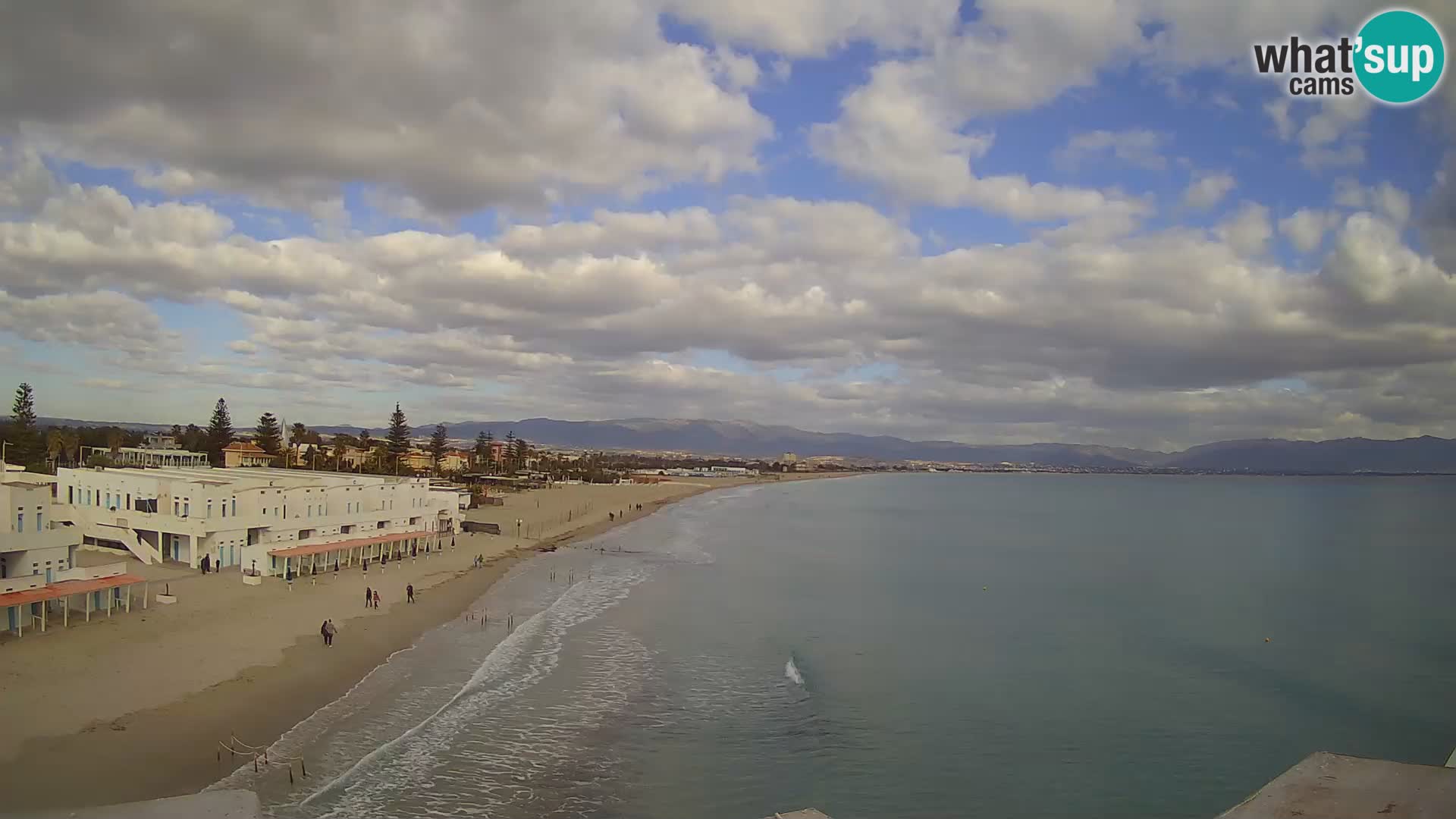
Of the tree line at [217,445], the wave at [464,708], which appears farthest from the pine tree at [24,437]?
the wave at [464,708]

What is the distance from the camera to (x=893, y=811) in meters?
13.3

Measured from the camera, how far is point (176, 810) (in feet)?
33.4

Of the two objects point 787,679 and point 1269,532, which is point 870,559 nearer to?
point 787,679

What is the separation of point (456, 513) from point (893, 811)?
111 feet

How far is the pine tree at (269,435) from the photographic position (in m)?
76.2

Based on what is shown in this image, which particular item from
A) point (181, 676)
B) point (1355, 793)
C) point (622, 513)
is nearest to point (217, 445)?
point (622, 513)

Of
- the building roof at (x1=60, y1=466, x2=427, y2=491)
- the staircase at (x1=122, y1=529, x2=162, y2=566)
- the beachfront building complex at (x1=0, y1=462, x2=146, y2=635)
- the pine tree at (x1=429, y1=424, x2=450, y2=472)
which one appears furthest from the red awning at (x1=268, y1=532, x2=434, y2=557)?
the pine tree at (x1=429, y1=424, x2=450, y2=472)

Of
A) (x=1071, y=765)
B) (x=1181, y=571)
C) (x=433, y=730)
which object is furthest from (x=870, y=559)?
(x=433, y=730)

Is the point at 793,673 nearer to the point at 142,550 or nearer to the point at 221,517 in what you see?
the point at 221,517

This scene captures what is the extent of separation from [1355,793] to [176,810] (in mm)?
12114

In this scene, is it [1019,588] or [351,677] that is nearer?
[351,677]

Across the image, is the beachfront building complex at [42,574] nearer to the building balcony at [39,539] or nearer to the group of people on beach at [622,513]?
the building balcony at [39,539]

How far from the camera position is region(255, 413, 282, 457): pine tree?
76.2 metres

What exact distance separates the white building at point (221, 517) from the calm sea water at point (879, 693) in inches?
281
